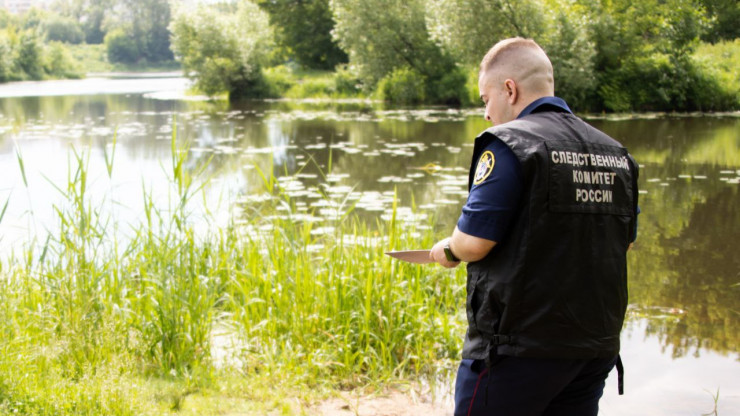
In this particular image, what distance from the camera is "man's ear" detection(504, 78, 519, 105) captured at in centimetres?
197

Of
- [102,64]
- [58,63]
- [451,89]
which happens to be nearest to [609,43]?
[451,89]

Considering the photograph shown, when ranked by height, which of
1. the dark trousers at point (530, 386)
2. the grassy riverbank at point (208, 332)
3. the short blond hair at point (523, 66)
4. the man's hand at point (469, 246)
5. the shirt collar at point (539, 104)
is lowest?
the grassy riverbank at point (208, 332)

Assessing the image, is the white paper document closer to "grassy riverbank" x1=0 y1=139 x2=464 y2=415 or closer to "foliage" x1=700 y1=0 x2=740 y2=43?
"grassy riverbank" x1=0 y1=139 x2=464 y2=415

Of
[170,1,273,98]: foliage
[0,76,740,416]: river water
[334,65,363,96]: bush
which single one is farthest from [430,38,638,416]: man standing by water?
[170,1,273,98]: foliage

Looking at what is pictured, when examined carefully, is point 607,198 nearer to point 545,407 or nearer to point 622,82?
point 545,407

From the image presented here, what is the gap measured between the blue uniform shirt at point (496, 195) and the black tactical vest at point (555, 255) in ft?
0.09

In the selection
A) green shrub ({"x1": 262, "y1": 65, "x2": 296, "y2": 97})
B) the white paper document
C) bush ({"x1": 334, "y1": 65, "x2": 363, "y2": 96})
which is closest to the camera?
the white paper document

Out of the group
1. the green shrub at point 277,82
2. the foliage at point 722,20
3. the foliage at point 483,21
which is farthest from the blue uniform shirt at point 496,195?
the green shrub at point 277,82

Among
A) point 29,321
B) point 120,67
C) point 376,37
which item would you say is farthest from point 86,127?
point 120,67

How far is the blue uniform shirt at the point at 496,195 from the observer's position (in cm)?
180

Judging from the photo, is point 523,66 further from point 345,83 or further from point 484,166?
point 345,83

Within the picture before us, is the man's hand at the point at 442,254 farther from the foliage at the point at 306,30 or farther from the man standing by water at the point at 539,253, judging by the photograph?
the foliage at the point at 306,30

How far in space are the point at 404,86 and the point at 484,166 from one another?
23.1m

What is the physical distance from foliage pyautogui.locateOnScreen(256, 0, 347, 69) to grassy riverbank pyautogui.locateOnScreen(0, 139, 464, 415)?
32468mm
